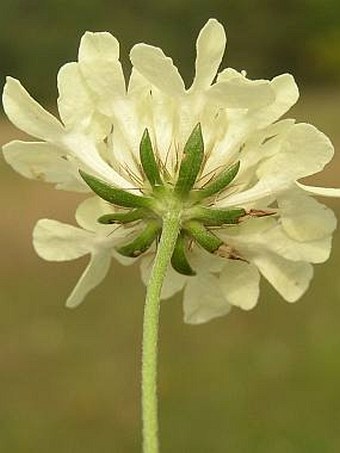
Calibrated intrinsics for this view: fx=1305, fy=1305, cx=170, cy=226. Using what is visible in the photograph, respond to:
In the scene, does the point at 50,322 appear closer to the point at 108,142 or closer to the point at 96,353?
the point at 96,353

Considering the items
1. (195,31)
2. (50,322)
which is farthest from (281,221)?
(195,31)

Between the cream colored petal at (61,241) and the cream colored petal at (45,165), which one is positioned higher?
the cream colored petal at (45,165)

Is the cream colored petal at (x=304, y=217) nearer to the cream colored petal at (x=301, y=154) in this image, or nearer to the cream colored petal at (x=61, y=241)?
the cream colored petal at (x=301, y=154)

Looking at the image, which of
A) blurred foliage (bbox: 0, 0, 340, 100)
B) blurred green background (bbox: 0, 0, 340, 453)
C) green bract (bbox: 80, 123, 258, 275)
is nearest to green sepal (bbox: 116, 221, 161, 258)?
green bract (bbox: 80, 123, 258, 275)

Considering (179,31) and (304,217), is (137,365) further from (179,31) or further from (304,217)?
(179,31)

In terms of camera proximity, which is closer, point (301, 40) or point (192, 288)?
point (192, 288)

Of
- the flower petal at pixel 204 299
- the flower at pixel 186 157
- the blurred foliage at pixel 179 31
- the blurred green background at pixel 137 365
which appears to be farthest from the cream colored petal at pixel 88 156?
the blurred foliage at pixel 179 31

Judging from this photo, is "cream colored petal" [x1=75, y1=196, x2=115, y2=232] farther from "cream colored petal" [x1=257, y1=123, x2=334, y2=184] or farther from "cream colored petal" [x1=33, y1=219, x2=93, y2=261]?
"cream colored petal" [x1=257, y1=123, x2=334, y2=184]
